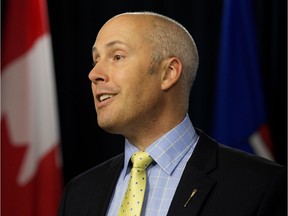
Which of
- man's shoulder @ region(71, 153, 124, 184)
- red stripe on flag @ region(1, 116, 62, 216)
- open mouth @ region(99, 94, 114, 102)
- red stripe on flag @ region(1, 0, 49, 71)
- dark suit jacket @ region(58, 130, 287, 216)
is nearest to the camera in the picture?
dark suit jacket @ region(58, 130, 287, 216)

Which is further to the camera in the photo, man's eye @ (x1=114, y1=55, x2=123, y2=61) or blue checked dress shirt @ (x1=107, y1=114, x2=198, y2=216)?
man's eye @ (x1=114, y1=55, x2=123, y2=61)

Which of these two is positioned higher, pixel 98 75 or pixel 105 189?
pixel 98 75

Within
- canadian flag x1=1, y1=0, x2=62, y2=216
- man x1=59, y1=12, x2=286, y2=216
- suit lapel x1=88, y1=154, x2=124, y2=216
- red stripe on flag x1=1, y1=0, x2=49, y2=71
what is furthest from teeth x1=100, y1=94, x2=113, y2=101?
red stripe on flag x1=1, y1=0, x2=49, y2=71

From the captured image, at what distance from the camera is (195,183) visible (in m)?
1.54

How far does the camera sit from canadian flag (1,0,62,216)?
2.55 meters

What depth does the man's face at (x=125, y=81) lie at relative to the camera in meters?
1.67

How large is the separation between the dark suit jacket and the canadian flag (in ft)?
2.94

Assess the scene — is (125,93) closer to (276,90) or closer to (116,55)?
(116,55)

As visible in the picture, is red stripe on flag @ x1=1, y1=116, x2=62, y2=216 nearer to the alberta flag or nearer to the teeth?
the alberta flag

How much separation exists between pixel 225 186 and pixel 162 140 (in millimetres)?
263

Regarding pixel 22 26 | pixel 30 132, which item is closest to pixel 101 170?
pixel 30 132

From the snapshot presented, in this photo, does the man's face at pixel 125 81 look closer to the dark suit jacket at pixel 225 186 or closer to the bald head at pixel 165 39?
the bald head at pixel 165 39

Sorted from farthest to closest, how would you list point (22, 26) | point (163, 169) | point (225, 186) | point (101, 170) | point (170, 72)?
point (22, 26)
point (101, 170)
point (170, 72)
point (163, 169)
point (225, 186)

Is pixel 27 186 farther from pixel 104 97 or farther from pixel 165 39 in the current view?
pixel 165 39
